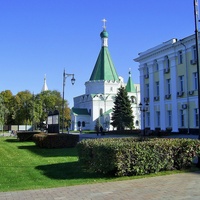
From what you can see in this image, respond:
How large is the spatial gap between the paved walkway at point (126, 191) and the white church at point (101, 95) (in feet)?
257

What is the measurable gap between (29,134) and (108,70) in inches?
2443

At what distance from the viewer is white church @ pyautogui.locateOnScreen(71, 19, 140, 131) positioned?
8875 centimetres

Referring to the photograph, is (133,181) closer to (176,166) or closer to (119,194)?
(119,194)

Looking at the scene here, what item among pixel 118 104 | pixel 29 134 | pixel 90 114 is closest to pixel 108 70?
pixel 90 114

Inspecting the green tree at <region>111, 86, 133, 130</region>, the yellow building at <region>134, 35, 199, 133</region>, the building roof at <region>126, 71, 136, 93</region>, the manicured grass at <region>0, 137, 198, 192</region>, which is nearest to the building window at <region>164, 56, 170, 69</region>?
the yellow building at <region>134, 35, 199, 133</region>

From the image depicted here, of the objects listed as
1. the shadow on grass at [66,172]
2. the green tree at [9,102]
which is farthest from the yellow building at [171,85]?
the green tree at [9,102]

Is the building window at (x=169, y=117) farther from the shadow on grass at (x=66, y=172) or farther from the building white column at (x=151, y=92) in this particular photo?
the shadow on grass at (x=66, y=172)

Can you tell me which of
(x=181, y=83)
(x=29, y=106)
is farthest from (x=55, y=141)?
(x=29, y=106)

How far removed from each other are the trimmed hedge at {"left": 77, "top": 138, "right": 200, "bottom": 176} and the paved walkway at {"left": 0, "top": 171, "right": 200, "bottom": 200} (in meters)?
0.71

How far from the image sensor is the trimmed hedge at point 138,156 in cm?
942

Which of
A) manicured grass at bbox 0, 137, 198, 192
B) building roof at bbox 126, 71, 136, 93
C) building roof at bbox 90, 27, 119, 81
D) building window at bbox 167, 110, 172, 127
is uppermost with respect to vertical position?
building roof at bbox 90, 27, 119, 81

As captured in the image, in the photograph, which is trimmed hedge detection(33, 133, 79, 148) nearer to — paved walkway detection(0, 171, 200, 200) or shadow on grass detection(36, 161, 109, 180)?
shadow on grass detection(36, 161, 109, 180)

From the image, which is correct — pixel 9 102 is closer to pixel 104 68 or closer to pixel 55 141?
pixel 104 68

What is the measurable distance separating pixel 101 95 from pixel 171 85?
167 ft
